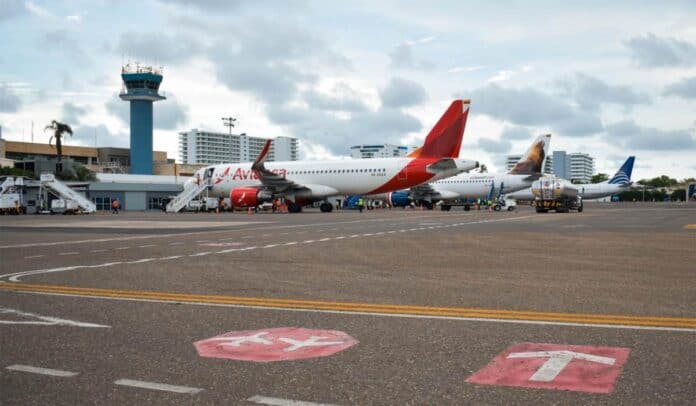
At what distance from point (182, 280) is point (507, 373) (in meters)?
7.54

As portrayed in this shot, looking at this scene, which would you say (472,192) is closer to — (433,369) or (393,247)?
(393,247)

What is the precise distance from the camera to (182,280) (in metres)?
11.8

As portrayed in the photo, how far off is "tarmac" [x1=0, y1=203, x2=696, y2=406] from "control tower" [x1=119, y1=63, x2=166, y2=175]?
129587 millimetres

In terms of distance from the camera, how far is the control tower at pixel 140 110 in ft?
457

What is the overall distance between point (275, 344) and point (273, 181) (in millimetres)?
52099

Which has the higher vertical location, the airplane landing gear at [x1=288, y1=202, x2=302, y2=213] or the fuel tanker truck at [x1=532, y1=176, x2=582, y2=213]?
the fuel tanker truck at [x1=532, y1=176, x2=582, y2=213]

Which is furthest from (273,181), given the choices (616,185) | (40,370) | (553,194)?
(616,185)

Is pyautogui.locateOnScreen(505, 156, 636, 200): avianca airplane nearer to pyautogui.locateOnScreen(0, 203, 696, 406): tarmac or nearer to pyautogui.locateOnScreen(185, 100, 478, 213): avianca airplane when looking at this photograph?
pyautogui.locateOnScreen(185, 100, 478, 213): avianca airplane

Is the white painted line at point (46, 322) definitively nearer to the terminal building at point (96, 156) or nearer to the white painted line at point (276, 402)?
the white painted line at point (276, 402)

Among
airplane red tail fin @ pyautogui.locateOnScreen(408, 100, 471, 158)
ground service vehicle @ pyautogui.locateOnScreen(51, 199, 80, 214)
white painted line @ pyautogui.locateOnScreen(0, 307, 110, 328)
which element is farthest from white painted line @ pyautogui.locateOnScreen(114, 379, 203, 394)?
ground service vehicle @ pyautogui.locateOnScreen(51, 199, 80, 214)

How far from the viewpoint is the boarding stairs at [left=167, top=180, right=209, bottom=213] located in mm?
64688

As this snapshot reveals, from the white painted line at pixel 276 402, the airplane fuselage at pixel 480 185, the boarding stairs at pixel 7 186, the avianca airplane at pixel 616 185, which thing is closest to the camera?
the white painted line at pixel 276 402

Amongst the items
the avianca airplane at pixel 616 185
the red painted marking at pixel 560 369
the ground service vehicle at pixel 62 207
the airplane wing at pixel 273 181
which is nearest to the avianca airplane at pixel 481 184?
the airplane wing at pixel 273 181

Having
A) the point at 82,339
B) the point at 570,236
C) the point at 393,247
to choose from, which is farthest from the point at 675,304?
the point at 570,236
